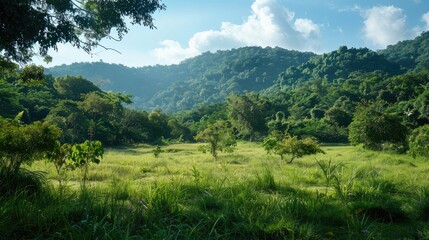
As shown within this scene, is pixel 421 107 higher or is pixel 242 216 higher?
pixel 421 107

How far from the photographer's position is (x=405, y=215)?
609 centimetres

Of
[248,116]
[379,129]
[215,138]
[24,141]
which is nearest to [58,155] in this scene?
[24,141]

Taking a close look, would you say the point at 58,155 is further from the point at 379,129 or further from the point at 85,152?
the point at 379,129

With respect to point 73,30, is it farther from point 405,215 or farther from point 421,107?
point 421,107

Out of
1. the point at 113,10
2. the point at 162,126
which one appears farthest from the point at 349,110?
the point at 113,10

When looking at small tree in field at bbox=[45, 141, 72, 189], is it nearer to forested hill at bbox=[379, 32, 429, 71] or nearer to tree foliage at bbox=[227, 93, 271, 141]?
tree foliage at bbox=[227, 93, 271, 141]

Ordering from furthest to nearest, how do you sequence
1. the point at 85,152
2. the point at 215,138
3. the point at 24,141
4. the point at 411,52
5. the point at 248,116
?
the point at 411,52, the point at 248,116, the point at 215,138, the point at 85,152, the point at 24,141

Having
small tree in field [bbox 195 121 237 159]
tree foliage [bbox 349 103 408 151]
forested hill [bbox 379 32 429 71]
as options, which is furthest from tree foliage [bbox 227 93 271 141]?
forested hill [bbox 379 32 429 71]

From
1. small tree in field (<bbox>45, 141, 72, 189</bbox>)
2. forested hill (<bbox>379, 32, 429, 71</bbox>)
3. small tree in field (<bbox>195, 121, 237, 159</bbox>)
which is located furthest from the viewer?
forested hill (<bbox>379, 32, 429, 71</bbox>)

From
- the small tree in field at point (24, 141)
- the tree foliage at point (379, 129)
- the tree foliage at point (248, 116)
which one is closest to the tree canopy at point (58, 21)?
the small tree in field at point (24, 141)

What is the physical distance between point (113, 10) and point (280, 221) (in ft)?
27.5

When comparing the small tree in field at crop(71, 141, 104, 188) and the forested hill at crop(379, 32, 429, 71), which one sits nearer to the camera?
the small tree in field at crop(71, 141, 104, 188)

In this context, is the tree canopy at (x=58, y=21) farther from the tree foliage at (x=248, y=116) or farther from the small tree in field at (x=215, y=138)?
the tree foliage at (x=248, y=116)

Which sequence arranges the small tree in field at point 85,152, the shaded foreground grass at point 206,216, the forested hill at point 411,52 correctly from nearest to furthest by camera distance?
the shaded foreground grass at point 206,216 < the small tree in field at point 85,152 < the forested hill at point 411,52
